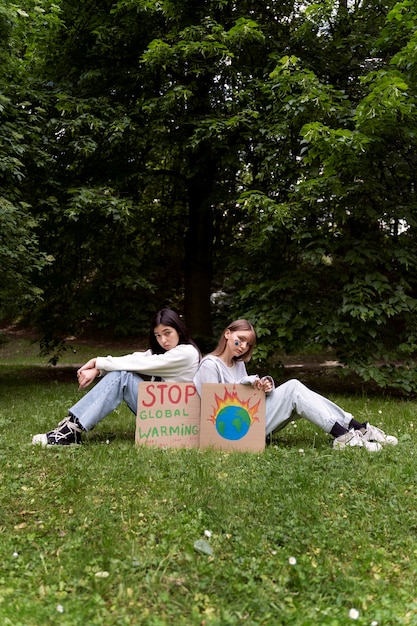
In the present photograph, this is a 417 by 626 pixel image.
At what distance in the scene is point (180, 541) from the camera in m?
2.94

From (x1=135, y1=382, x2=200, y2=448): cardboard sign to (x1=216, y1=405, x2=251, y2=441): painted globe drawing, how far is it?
209mm

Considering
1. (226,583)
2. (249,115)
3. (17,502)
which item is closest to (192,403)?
(17,502)

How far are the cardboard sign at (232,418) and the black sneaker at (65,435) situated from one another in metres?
0.98

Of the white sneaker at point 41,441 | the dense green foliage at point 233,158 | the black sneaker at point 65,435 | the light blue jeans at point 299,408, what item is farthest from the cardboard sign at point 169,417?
the dense green foliage at point 233,158

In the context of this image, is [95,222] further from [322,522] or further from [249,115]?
[322,522]

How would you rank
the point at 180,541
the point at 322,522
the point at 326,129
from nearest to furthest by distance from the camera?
1. the point at 180,541
2. the point at 322,522
3. the point at 326,129

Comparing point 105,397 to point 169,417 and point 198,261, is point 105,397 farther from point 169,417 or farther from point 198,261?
point 198,261

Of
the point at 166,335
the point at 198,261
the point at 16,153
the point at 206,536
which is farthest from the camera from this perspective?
the point at 198,261

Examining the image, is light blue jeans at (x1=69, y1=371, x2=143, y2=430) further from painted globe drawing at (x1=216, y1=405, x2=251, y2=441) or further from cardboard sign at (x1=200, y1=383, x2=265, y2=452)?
painted globe drawing at (x1=216, y1=405, x2=251, y2=441)

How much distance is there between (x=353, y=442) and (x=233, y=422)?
3.07 ft

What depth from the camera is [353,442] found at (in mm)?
4340

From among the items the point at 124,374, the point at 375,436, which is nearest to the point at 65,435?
the point at 124,374

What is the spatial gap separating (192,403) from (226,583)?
194 cm

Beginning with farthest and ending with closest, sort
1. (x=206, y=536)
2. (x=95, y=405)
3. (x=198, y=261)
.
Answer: (x=198, y=261)
(x=95, y=405)
(x=206, y=536)
